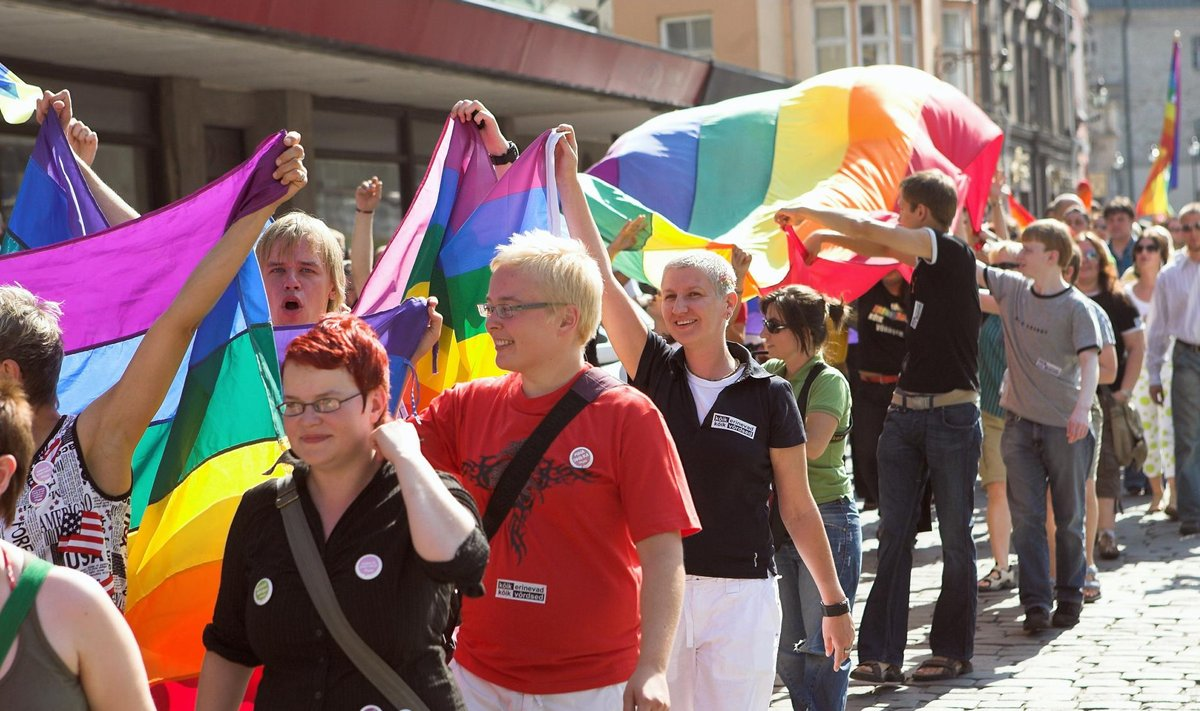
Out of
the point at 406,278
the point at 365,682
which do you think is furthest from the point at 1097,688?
the point at 365,682

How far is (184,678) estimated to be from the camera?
14.3 feet

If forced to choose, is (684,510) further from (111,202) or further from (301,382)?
(111,202)

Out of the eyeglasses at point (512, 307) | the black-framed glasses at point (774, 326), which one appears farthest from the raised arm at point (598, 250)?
the black-framed glasses at point (774, 326)

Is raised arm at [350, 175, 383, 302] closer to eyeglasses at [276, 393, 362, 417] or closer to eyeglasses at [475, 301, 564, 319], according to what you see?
eyeglasses at [475, 301, 564, 319]

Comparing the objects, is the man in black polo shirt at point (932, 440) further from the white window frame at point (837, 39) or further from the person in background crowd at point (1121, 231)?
the white window frame at point (837, 39)

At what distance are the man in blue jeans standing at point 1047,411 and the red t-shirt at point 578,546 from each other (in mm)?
5168

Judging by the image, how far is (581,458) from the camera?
149 inches

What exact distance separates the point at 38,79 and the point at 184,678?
8.58 meters

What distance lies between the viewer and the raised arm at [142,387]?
12.2 ft

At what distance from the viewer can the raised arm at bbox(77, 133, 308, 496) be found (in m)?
3.72

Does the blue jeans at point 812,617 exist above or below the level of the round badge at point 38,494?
below

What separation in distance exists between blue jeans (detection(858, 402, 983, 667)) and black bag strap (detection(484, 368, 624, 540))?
3855 millimetres

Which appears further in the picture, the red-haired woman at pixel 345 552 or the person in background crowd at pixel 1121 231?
the person in background crowd at pixel 1121 231

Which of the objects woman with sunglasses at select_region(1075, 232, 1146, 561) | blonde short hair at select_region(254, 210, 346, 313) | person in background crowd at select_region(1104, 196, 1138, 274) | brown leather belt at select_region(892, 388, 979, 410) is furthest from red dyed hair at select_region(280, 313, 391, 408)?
person in background crowd at select_region(1104, 196, 1138, 274)
